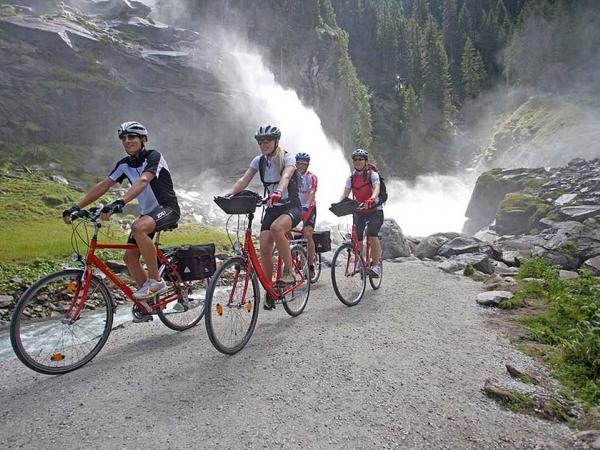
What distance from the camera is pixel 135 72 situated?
192 feet

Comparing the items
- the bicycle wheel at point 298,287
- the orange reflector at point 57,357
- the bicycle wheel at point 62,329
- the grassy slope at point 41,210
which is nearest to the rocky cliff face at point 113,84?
the grassy slope at point 41,210

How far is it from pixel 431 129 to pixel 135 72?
6229 centimetres

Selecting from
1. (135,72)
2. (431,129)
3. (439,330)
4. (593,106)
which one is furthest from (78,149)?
(593,106)

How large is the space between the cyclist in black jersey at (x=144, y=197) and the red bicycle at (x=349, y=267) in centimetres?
375

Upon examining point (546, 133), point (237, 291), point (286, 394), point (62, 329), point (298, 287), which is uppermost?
point (546, 133)

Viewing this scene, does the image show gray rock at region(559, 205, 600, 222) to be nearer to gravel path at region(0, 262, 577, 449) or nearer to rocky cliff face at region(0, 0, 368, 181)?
gravel path at region(0, 262, 577, 449)

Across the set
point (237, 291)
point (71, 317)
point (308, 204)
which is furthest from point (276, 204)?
point (308, 204)

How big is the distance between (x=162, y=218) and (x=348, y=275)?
4.56 m

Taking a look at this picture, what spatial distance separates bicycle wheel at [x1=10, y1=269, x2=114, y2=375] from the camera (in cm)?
493

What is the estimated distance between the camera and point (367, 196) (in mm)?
9977

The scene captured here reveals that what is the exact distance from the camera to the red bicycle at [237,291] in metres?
5.46

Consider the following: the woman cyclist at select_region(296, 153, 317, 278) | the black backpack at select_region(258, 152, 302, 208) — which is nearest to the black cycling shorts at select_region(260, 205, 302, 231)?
the black backpack at select_region(258, 152, 302, 208)

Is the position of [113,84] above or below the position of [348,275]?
above

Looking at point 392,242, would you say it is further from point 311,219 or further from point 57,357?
point 57,357
